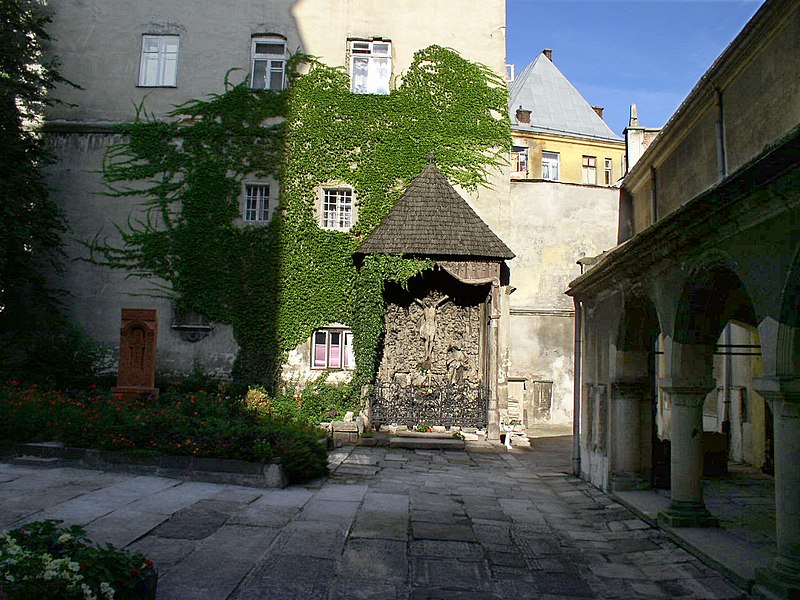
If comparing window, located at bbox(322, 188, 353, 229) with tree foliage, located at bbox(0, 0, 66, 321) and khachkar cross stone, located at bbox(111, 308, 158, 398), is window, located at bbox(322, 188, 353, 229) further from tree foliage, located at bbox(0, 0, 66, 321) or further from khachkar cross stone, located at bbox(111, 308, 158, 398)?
tree foliage, located at bbox(0, 0, 66, 321)

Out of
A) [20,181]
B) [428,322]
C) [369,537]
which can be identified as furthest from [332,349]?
[369,537]

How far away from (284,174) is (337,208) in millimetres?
1920

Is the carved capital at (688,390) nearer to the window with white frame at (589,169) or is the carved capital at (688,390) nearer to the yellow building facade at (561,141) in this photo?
the yellow building facade at (561,141)

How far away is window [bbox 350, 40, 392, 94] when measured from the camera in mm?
20859

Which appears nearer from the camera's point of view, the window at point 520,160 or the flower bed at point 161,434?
the flower bed at point 161,434

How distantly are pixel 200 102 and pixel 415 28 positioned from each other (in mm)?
7284

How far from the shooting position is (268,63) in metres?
21.0

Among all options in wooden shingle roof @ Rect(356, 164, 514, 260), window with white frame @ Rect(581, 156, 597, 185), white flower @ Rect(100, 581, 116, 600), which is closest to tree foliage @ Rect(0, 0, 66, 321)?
wooden shingle roof @ Rect(356, 164, 514, 260)

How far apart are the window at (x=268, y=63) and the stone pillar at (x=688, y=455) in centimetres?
1682

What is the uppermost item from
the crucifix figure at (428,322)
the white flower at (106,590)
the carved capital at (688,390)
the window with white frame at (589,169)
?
the window with white frame at (589,169)

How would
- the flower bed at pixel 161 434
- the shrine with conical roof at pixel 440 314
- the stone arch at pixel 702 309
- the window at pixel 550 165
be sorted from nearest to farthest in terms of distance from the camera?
the stone arch at pixel 702 309, the flower bed at pixel 161 434, the shrine with conical roof at pixel 440 314, the window at pixel 550 165

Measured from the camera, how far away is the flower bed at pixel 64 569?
4023mm

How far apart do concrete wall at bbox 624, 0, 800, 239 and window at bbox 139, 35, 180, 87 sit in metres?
15.2

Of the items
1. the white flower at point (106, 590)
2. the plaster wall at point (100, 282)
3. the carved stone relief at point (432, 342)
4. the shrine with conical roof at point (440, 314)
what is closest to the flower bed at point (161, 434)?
the white flower at point (106, 590)
